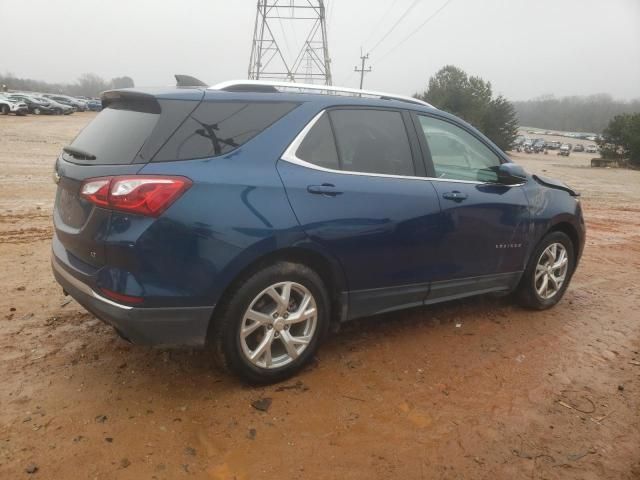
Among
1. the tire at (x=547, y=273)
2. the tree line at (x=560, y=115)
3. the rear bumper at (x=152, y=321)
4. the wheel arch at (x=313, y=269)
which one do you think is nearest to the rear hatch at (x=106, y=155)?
the rear bumper at (x=152, y=321)

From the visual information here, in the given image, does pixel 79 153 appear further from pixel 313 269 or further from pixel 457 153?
pixel 457 153

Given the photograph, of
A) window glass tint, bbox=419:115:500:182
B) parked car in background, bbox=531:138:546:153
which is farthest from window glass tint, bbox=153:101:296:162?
parked car in background, bbox=531:138:546:153

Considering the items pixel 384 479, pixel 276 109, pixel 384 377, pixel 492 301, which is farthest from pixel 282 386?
pixel 492 301

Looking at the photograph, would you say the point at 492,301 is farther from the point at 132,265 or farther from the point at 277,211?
the point at 132,265

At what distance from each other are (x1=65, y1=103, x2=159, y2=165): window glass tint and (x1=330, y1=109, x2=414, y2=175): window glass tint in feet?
3.84

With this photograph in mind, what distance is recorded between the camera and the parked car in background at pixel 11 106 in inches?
1475

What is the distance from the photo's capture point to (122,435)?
267 cm

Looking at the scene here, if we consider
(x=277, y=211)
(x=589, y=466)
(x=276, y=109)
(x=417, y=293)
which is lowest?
(x=589, y=466)

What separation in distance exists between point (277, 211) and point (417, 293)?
4.42ft

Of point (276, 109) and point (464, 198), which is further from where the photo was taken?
point (464, 198)

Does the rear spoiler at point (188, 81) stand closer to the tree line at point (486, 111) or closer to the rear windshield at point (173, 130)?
the rear windshield at point (173, 130)

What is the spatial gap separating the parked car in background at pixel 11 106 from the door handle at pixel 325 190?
41.8 meters

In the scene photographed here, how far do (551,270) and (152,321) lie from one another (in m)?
3.56

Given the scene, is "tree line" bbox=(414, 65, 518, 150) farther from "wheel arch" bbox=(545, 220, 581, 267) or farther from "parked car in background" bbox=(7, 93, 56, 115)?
"wheel arch" bbox=(545, 220, 581, 267)
